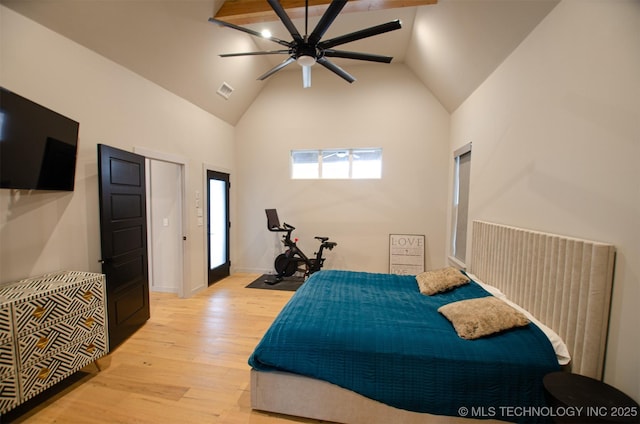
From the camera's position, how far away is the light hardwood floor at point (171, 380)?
1.80m

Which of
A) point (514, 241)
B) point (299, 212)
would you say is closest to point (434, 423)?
point (514, 241)

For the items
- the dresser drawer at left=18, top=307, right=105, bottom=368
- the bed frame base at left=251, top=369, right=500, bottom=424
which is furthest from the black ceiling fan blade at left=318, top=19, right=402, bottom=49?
the dresser drawer at left=18, top=307, right=105, bottom=368

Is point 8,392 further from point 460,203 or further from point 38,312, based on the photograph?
point 460,203

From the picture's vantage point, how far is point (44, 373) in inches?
70.8

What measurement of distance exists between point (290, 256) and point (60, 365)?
3.26m

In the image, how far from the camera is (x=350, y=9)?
307 cm

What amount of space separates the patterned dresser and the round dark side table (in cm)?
322

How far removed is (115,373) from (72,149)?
2.04 m

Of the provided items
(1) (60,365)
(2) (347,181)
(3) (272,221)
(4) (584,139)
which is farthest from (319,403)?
(2) (347,181)

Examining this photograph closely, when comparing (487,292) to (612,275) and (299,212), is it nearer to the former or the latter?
(612,275)

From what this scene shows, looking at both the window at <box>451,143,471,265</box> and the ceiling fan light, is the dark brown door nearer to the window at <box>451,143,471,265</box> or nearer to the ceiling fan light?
the ceiling fan light

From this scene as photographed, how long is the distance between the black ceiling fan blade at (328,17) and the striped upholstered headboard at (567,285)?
2.22 metres

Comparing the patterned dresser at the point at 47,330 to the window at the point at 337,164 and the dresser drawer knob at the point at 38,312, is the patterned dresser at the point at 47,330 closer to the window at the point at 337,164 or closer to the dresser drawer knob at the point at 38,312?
the dresser drawer knob at the point at 38,312

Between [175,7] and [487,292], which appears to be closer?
[487,292]
